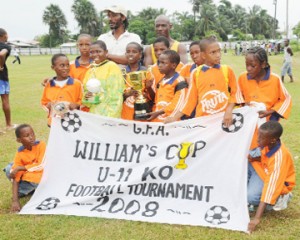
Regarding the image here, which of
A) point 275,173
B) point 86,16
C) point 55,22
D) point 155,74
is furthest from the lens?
point 55,22

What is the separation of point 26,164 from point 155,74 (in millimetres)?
1957

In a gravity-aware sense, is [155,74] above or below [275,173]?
above

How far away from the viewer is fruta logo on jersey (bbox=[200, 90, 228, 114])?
4508 mm

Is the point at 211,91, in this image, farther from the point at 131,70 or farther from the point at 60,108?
the point at 60,108

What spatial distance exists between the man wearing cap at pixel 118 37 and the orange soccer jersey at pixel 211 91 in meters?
1.14

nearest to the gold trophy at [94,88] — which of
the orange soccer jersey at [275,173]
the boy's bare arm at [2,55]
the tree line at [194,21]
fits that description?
the orange soccer jersey at [275,173]

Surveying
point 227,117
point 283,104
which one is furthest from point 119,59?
point 283,104

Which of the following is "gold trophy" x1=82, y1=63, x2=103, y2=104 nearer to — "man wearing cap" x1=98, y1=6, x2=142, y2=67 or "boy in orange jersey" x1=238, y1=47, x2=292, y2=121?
"man wearing cap" x1=98, y1=6, x2=142, y2=67

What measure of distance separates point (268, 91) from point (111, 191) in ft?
6.84

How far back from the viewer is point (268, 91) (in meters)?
4.54

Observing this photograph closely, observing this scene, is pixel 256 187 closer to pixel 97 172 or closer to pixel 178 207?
pixel 178 207

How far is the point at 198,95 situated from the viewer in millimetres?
4605

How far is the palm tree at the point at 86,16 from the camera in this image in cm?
8881

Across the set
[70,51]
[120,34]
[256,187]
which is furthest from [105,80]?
[70,51]
